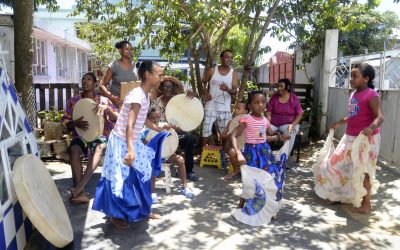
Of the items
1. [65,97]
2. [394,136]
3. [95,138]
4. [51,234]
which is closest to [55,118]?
[65,97]

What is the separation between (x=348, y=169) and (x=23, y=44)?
4.15 metres

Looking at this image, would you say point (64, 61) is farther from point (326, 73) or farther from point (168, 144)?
point (168, 144)

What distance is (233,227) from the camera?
3.70 meters

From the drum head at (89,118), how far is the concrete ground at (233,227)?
2.46 feet

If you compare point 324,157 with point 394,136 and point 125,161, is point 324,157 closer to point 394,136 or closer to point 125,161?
point 394,136

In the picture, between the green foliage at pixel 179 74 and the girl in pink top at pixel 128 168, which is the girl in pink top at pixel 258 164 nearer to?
the girl in pink top at pixel 128 168

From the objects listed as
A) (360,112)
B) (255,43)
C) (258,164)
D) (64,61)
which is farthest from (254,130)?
(64,61)

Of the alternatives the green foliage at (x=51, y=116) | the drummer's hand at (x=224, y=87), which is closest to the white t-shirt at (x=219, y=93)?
the drummer's hand at (x=224, y=87)

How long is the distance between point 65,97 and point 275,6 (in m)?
4.82

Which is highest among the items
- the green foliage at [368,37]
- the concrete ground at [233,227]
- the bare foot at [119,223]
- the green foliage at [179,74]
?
the green foliage at [368,37]

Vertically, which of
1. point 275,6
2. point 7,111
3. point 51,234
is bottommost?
point 51,234

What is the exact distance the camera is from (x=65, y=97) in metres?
8.41

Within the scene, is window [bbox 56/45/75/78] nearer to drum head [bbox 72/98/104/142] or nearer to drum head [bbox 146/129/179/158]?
drum head [bbox 72/98/104/142]

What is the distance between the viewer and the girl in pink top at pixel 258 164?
3768 mm
